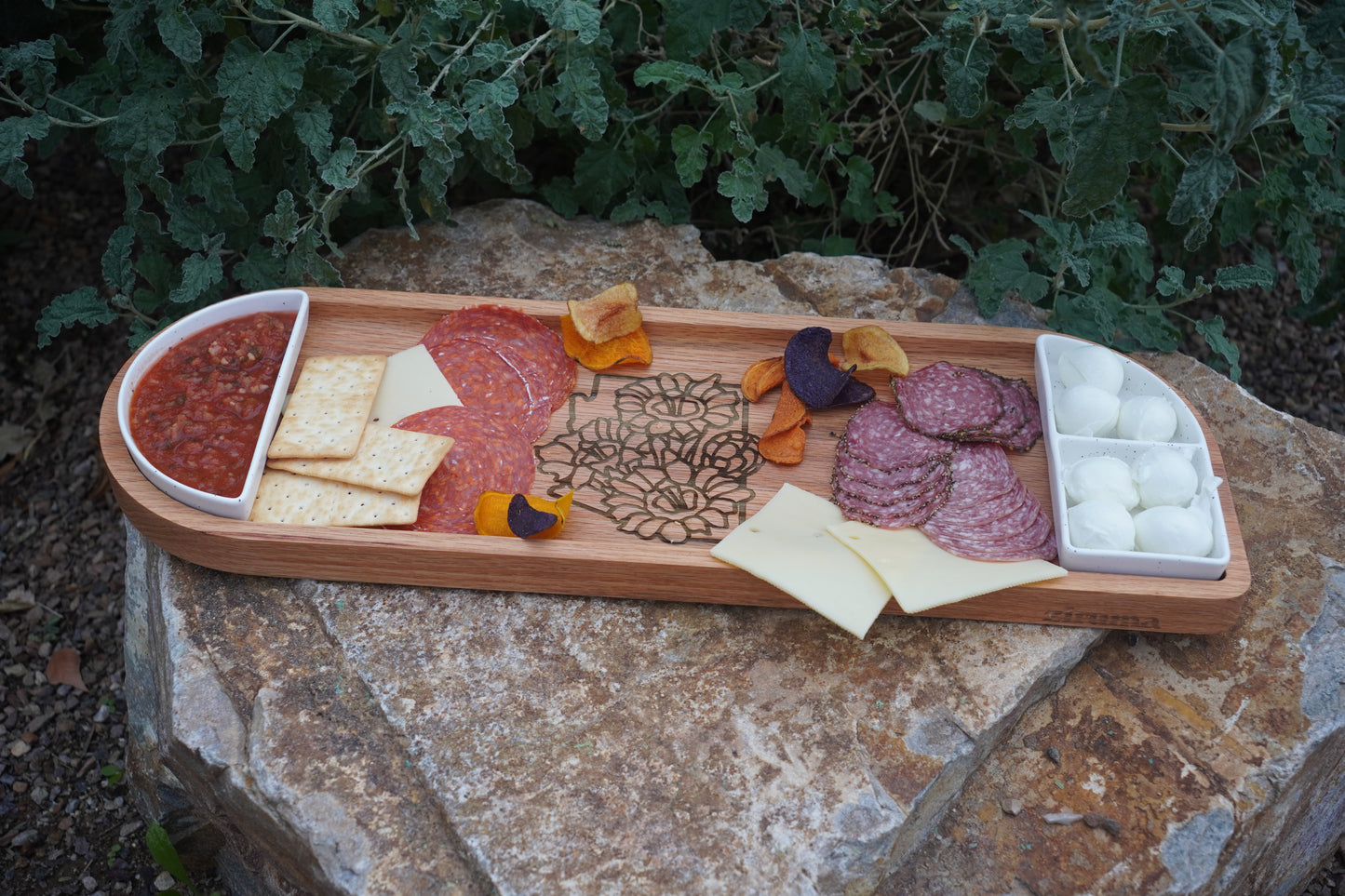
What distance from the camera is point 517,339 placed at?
2.69 meters

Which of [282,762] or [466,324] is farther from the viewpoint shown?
[466,324]

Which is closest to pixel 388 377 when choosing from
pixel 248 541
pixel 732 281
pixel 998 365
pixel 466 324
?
pixel 466 324

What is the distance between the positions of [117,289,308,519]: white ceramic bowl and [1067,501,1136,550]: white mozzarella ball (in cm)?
170

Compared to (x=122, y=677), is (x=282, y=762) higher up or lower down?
higher up

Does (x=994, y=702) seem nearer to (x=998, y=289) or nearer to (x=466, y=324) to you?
(x=998, y=289)

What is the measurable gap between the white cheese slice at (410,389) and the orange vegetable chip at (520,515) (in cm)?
33

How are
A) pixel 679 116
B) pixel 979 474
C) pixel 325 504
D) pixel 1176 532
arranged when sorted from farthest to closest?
pixel 679 116 → pixel 979 474 → pixel 325 504 → pixel 1176 532

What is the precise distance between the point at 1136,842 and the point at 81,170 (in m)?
4.43

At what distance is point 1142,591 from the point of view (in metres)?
2.13

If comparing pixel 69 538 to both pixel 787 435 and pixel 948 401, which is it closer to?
pixel 787 435

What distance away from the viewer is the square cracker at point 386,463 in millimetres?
2277

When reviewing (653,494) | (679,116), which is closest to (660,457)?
(653,494)

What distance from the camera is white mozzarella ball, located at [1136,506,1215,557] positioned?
2162mm

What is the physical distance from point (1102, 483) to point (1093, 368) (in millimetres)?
367
